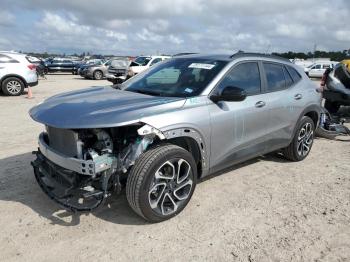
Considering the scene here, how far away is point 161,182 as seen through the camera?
3.76 metres

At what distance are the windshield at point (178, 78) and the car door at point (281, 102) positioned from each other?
39.4 inches

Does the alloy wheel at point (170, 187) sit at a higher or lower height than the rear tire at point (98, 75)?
higher

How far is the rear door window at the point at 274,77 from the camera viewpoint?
5.20 meters

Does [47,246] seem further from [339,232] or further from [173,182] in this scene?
[339,232]

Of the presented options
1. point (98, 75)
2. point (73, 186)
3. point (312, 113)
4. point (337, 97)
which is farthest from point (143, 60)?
point (73, 186)

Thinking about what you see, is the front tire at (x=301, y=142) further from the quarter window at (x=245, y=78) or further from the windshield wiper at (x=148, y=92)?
the windshield wiper at (x=148, y=92)

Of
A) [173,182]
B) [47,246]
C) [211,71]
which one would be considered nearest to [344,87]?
[211,71]

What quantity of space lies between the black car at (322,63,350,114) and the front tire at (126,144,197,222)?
287 inches

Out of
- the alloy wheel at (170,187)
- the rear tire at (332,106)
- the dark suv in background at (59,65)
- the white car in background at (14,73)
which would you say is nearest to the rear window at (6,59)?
the white car in background at (14,73)

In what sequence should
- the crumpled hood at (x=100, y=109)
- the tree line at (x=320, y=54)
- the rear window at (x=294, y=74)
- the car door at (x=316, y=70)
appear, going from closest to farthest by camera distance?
the crumpled hood at (x=100, y=109)
the rear window at (x=294, y=74)
the car door at (x=316, y=70)
the tree line at (x=320, y=54)

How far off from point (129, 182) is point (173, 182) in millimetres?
546

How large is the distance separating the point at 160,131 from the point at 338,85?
7887 mm

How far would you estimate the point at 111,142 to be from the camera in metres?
3.63

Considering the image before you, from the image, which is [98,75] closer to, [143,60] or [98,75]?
[98,75]
